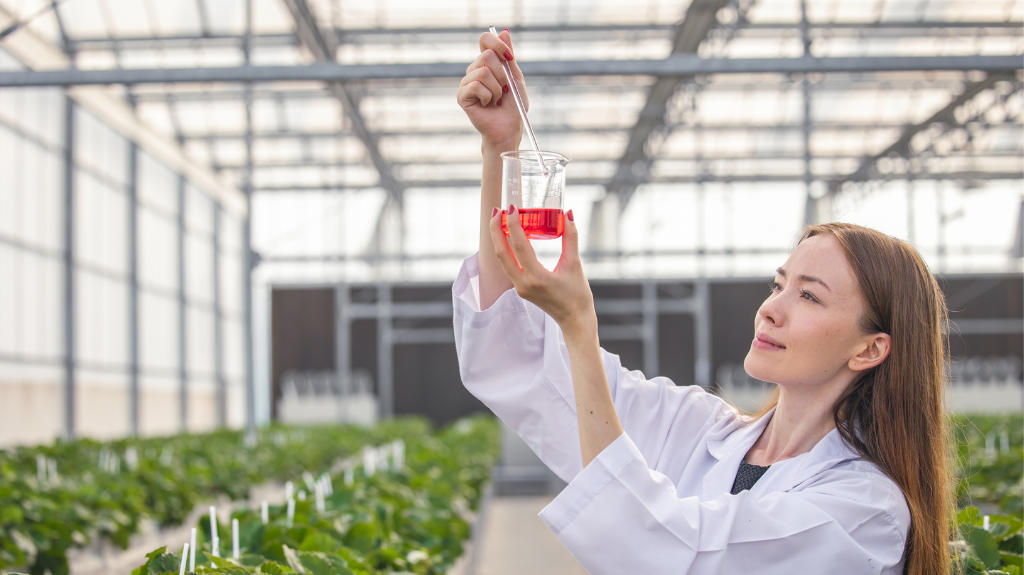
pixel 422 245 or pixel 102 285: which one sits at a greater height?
pixel 422 245

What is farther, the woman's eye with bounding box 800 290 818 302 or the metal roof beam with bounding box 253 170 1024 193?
the metal roof beam with bounding box 253 170 1024 193

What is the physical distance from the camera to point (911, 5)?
13773 mm

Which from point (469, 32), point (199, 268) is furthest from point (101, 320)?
point (469, 32)

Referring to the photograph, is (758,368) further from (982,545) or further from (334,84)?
(334,84)

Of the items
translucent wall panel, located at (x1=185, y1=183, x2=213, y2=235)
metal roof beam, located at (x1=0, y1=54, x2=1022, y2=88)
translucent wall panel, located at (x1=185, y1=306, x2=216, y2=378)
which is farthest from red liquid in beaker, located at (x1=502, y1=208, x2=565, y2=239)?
translucent wall panel, located at (x1=185, y1=183, x2=213, y2=235)

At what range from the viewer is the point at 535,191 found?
1.23 meters

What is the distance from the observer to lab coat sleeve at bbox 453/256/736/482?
161 cm

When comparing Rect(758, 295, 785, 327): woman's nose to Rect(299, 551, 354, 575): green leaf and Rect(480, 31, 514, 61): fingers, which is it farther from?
Rect(299, 551, 354, 575): green leaf

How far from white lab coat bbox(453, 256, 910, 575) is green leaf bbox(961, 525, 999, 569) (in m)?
0.62

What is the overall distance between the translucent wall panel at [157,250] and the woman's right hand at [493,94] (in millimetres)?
15384

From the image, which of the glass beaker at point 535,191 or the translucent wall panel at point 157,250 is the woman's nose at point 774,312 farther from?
the translucent wall panel at point 157,250

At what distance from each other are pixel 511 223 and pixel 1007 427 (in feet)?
29.0

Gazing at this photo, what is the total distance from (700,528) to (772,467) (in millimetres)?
340

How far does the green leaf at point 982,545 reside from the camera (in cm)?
191
